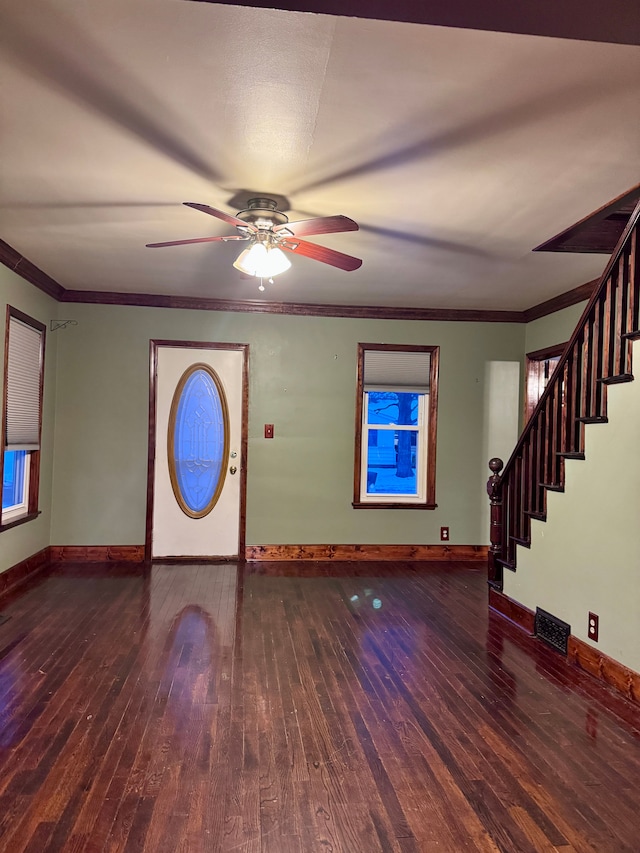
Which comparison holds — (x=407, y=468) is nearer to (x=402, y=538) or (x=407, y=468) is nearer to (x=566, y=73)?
(x=402, y=538)

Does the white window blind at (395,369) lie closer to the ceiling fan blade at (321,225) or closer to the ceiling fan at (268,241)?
the ceiling fan at (268,241)

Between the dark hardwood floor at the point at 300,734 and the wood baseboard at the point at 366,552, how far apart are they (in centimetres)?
160

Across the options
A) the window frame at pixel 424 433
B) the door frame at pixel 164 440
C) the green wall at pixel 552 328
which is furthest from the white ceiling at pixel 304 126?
the window frame at pixel 424 433

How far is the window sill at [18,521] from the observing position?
4.68m

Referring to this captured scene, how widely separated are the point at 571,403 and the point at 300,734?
97.4 inches

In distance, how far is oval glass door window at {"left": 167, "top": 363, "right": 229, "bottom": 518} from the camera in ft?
19.9

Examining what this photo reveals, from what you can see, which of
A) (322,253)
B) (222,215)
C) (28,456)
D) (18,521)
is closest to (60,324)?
(28,456)

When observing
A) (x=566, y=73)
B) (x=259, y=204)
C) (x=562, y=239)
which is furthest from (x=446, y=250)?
(x=566, y=73)

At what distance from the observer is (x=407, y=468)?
22.0 feet

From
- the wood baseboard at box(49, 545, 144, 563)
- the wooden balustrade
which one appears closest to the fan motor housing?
the wooden balustrade

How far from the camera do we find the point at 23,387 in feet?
16.7

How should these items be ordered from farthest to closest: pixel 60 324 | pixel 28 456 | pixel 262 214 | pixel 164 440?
pixel 164 440 < pixel 60 324 < pixel 28 456 < pixel 262 214

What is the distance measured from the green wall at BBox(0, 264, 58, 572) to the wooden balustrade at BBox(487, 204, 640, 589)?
3813mm

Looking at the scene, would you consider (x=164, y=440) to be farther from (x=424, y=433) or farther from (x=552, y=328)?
(x=552, y=328)
